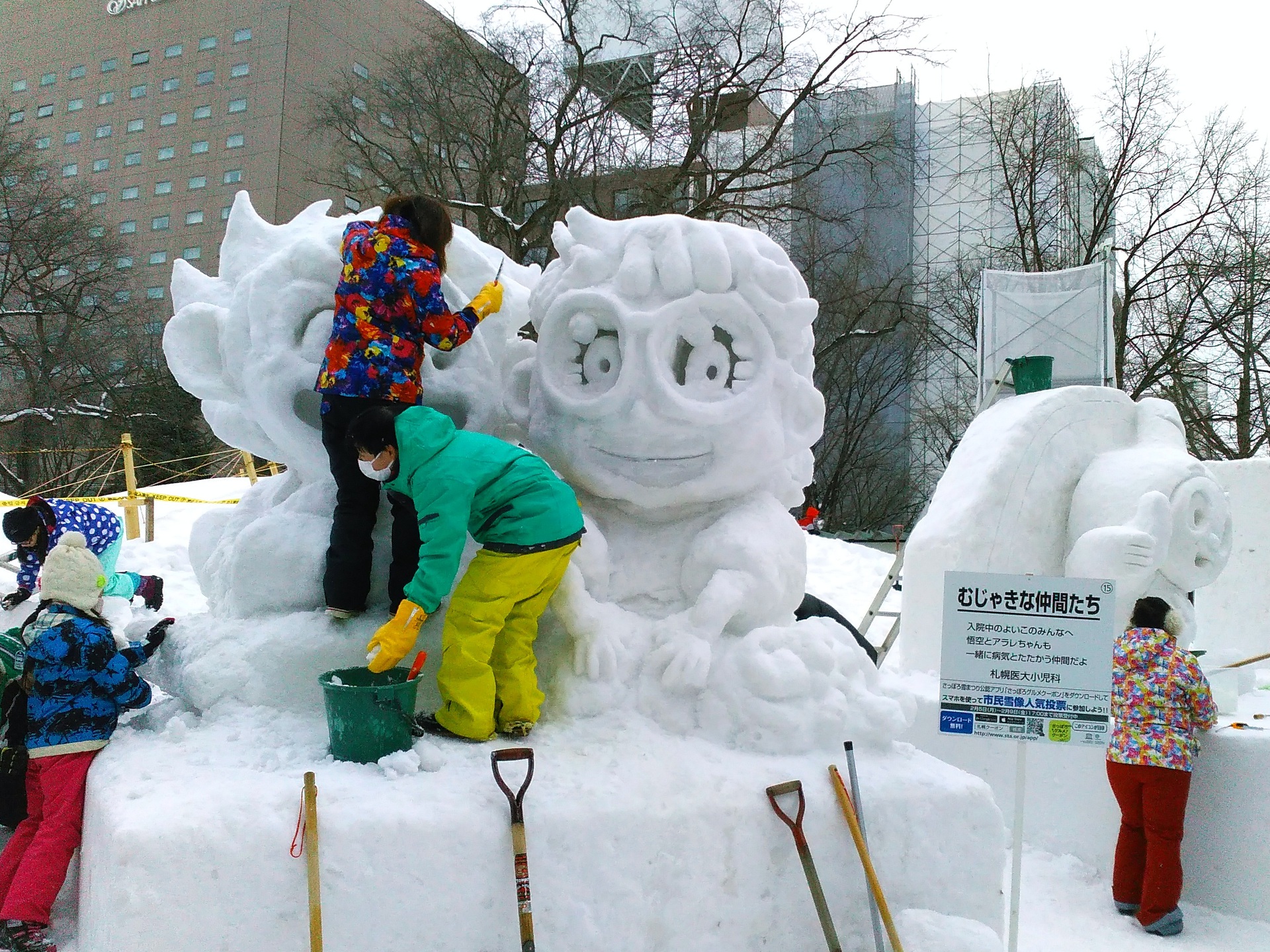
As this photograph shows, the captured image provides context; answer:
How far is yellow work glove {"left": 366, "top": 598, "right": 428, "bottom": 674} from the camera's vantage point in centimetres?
247

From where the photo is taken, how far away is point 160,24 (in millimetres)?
22188

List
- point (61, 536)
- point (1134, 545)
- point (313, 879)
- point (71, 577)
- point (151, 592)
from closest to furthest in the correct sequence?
1. point (313, 879)
2. point (71, 577)
3. point (61, 536)
4. point (1134, 545)
5. point (151, 592)

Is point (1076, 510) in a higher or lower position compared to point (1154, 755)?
higher

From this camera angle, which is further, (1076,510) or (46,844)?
(1076,510)

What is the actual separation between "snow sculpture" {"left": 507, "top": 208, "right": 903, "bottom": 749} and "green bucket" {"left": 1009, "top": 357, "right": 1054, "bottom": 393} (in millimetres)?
3893

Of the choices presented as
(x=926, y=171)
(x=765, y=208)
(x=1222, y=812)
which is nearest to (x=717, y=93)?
(x=765, y=208)

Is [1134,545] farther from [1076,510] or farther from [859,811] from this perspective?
[859,811]

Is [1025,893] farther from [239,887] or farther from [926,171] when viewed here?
[926,171]

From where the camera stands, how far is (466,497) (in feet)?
8.45

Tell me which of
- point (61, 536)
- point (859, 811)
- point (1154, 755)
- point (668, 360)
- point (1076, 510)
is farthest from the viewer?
point (1076, 510)

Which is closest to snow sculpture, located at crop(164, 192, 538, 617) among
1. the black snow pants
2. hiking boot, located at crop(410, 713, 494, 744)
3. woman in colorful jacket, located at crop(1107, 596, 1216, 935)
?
the black snow pants

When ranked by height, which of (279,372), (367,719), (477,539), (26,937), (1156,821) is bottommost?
(1156,821)

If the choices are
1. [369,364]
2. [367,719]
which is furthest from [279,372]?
[367,719]

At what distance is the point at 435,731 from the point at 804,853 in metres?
1.08
